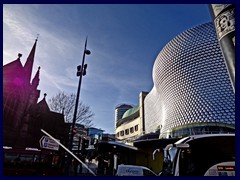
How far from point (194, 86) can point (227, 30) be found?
5064cm

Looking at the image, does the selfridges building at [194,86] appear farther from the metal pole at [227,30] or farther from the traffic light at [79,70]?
the metal pole at [227,30]

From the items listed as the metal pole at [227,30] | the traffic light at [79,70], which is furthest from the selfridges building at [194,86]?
the metal pole at [227,30]

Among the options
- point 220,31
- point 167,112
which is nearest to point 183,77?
point 167,112

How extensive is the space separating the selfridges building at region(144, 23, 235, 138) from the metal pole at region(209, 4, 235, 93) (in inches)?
1666

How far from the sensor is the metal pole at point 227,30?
1.79 m

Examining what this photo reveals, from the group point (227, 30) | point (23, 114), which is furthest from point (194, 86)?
point (227, 30)

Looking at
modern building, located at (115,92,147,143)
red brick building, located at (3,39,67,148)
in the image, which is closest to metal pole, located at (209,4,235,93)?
red brick building, located at (3,39,67,148)

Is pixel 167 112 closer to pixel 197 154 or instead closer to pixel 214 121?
pixel 214 121

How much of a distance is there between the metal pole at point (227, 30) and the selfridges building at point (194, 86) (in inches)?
1666

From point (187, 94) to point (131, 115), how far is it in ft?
159

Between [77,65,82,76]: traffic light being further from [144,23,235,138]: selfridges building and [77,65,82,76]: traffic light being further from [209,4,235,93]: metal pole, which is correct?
[144,23,235,138]: selfridges building

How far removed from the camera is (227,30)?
1.89 metres

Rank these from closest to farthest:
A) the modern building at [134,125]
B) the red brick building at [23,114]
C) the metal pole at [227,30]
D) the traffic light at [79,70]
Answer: the metal pole at [227,30] < the traffic light at [79,70] < the red brick building at [23,114] < the modern building at [134,125]

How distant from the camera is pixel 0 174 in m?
2.07
